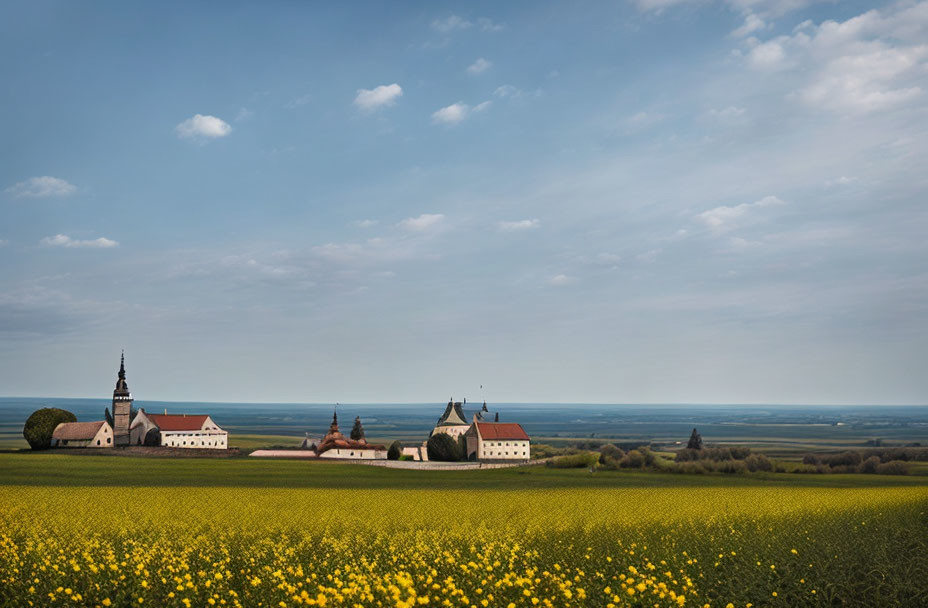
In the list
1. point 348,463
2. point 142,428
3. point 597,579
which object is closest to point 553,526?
point 597,579

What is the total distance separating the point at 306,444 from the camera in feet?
410

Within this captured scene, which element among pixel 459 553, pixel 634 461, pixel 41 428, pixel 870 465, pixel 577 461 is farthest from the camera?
pixel 41 428

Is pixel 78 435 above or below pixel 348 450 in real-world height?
above

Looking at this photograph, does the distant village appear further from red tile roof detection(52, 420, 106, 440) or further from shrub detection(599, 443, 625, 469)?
shrub detection(599, 443, 625, 469)

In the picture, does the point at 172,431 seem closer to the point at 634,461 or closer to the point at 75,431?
the point at 75,431

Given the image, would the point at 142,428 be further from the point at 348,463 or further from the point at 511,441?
the point at 511,441

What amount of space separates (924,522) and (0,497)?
4472cm

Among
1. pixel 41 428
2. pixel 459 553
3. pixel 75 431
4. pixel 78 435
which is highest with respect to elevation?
pixel 459 553

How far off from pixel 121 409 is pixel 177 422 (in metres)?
10.6

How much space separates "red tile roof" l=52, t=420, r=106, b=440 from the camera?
101 metres

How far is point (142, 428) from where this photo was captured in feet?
366

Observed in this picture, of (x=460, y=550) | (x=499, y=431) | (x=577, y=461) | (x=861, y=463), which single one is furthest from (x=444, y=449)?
(x=460, y=550)

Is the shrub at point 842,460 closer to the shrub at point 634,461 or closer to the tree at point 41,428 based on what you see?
the shrub at point 634,461

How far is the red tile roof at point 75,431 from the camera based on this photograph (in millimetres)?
101250
